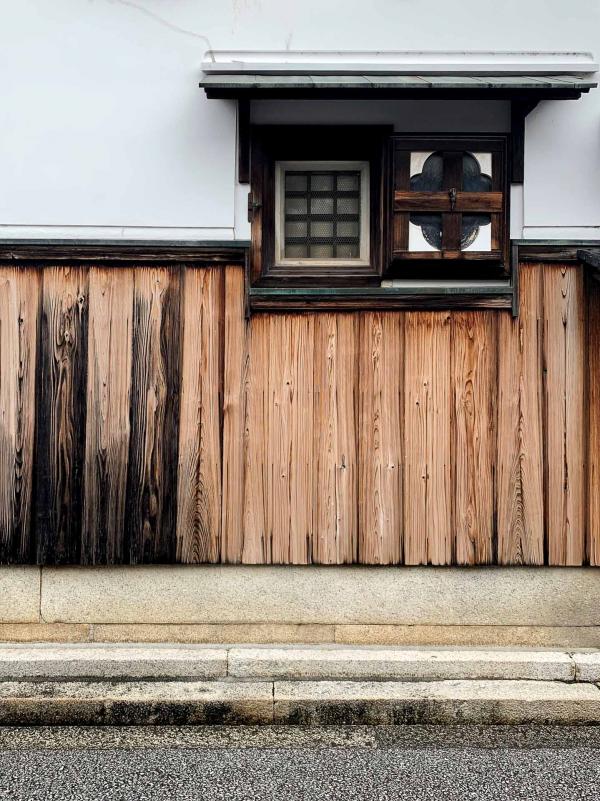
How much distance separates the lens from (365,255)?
5719mm

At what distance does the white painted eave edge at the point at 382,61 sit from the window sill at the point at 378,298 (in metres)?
1.60

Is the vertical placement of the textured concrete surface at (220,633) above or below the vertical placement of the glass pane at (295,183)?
below

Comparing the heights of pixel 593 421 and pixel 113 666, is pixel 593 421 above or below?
above

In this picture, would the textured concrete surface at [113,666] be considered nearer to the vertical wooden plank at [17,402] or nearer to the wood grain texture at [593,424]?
the vertical wooden plank at [17,402]

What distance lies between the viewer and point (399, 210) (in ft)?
18.0

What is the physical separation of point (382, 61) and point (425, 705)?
4.73 m

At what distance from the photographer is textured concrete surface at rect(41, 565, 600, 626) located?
5.50 meters

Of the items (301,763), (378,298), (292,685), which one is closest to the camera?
(301,763)

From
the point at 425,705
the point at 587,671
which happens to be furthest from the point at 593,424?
the point at 425,705

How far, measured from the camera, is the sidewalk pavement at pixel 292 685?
15.5 ft

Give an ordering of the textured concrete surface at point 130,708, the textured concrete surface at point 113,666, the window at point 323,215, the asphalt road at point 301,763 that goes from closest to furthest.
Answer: the asphalt road at point 301,763, the textured concrete surface at point 130,708, the textured concrete surface at point 113,666, the window at point 323,215

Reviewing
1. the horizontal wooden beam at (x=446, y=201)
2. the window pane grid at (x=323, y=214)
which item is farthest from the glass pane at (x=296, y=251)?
the horizontal wooden beam at (x=446, y=201)

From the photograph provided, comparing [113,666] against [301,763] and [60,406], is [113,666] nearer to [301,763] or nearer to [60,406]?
[301,763]

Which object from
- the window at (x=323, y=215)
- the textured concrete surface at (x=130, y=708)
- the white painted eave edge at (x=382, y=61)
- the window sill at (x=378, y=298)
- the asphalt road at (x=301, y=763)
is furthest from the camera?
the window at (x=323, y=215)
